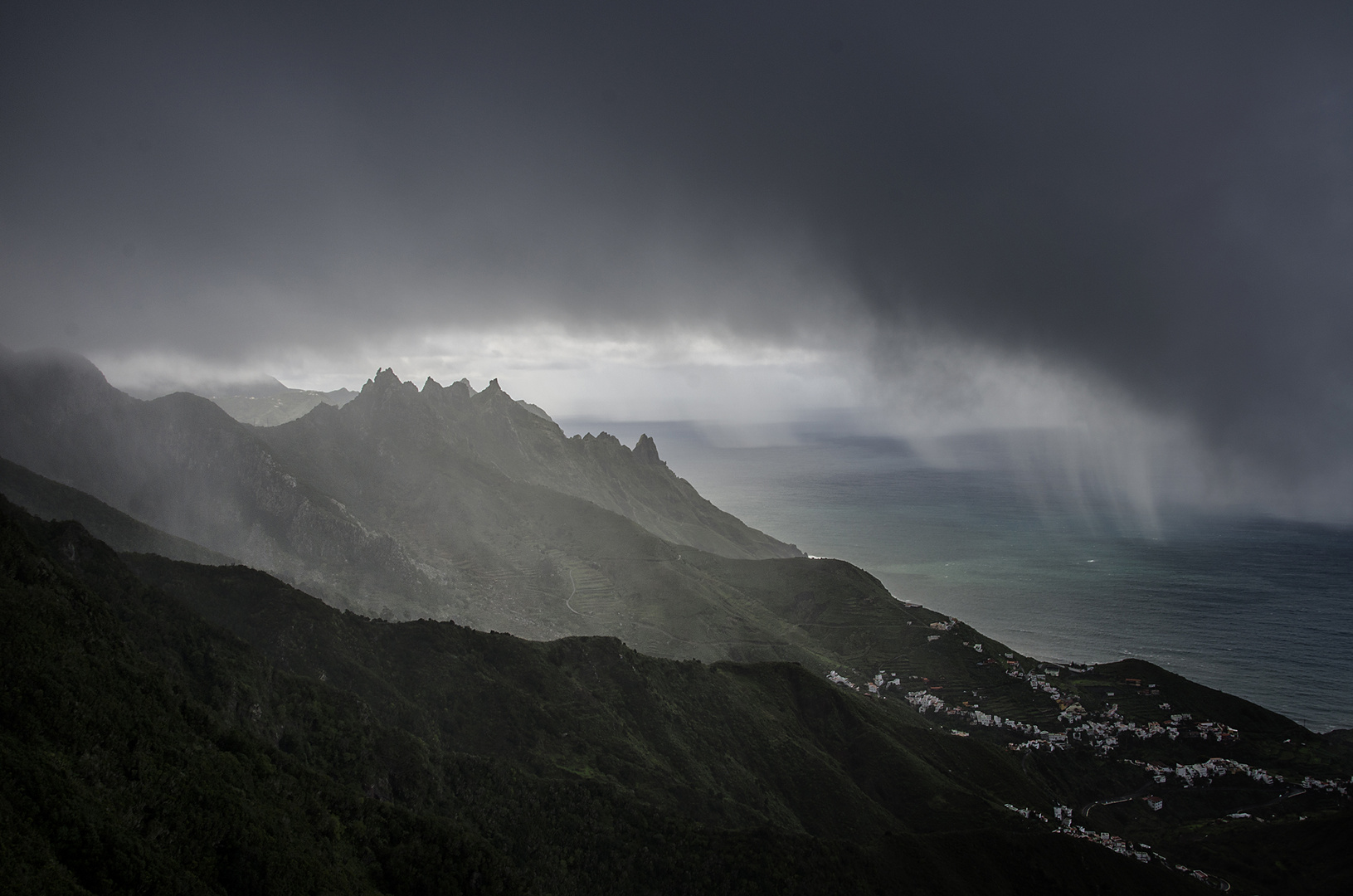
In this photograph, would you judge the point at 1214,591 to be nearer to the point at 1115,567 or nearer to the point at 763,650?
the point at 1115,567

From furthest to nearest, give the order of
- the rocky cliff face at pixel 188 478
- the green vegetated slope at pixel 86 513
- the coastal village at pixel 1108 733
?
the rocky cliff face at pixel 188 478 < the green vegetated slope at pixel 86 513 < the coastal village at pixel 1108 733

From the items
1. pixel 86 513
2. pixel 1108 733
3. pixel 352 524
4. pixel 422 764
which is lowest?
pixel 422 764

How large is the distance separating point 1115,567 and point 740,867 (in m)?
198

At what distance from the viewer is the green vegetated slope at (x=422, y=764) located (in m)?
22.9

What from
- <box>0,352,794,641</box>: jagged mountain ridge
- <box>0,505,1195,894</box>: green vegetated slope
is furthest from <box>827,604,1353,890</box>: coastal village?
<box>0,352,794,641</box>: jagged mountain ridge

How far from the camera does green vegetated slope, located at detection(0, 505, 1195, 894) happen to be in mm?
22922

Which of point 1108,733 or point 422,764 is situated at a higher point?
point 1108,733

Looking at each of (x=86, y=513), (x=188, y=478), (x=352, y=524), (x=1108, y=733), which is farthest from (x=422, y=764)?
(x=188, y=478)

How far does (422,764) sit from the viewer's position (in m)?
43.2

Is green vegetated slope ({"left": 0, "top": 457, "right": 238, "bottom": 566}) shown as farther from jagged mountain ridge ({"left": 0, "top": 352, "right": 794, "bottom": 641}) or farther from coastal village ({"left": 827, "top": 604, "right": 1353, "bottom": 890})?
coastal village ({"left": 827, "top": 604, "right": 1353, "bottom": 890})

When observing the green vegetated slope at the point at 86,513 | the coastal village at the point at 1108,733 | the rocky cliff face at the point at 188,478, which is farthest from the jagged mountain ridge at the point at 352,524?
the coastal village at the point at 1108,733

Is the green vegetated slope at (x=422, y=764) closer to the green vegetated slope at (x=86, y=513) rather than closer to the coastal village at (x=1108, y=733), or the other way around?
the coastal village at (x=1108, y=733)

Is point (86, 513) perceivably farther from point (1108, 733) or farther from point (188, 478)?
point (1108, 733)

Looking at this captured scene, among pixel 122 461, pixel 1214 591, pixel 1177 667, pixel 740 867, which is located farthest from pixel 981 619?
pixel 122 461
